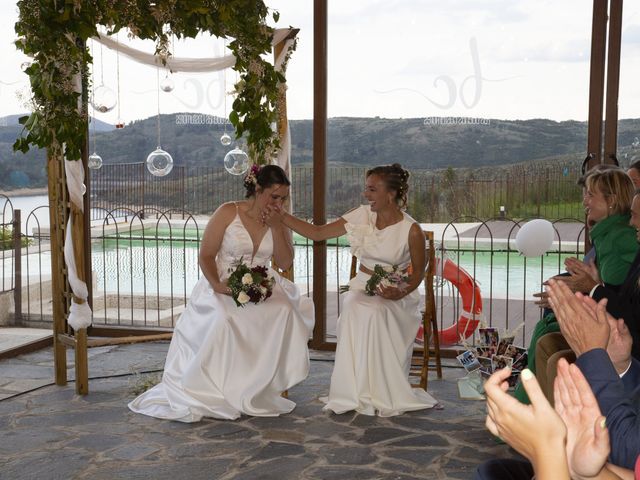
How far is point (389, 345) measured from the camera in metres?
5.65

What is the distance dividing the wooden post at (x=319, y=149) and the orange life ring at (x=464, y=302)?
108cm

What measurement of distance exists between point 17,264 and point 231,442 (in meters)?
3.47

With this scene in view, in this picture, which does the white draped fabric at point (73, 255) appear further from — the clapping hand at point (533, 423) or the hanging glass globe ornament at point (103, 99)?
the clapping hand at point (533, 423)

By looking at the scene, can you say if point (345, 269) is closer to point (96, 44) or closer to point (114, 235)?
point (114, 235)

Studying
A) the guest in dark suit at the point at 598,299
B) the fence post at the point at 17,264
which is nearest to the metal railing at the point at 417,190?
the fence post at the point at 17,264

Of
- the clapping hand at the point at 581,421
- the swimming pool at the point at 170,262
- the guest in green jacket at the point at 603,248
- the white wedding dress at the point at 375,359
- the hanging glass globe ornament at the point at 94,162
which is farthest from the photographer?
the swimming pool at the point at 170,262

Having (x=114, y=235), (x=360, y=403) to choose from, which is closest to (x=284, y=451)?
(x=360, y=403)

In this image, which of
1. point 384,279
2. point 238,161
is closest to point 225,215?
point 238,161

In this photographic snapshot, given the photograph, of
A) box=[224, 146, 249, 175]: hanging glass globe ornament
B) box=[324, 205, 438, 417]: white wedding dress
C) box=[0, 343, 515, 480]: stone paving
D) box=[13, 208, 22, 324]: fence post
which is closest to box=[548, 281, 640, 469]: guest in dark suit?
box=[0, 343, 515, 480]: stone paving

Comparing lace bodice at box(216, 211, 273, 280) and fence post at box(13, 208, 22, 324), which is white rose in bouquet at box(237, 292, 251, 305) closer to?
lace bodice at box(216, 211, 273, 280)

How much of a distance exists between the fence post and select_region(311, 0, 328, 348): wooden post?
2531 millimetres

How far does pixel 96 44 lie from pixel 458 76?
304 cm

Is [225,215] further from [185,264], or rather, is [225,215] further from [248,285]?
[185,264]

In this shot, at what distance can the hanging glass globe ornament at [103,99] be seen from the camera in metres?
6.85
